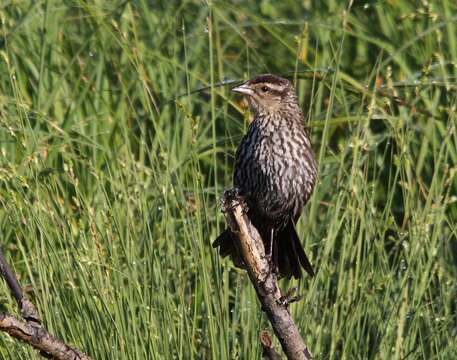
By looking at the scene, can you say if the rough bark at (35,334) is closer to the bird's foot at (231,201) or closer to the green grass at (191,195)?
the green grass at (191,195)

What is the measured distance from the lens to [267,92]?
499cm

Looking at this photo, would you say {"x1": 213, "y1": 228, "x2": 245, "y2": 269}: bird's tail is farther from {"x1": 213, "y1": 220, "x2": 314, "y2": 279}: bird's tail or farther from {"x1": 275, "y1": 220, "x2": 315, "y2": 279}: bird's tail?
{"x1": 275, "y1": 220, "x2": 315, "y2": 279}: bird's tail

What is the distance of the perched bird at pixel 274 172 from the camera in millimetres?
4734

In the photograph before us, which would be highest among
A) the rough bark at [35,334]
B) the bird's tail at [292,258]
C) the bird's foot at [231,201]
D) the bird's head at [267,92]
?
the bird's head at [267,92]

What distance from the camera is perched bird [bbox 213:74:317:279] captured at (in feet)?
15.5

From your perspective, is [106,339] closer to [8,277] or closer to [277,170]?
[8,277]

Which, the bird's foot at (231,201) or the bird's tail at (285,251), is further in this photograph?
the bird's tail at (285,251)

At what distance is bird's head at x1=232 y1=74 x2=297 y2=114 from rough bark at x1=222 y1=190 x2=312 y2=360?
1145 mm

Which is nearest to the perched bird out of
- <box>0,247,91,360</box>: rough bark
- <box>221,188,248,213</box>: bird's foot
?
<box>221,188,248,213</box>: bird's foot

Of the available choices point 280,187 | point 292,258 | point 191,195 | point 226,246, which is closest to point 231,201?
point 226,246

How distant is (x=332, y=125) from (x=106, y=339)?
184 centimetres

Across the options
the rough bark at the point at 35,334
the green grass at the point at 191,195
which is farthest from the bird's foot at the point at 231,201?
the rough bark at the point at 35,334

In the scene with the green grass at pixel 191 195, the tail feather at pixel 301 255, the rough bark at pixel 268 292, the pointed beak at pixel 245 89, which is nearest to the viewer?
the rough bark at pixel 268 292

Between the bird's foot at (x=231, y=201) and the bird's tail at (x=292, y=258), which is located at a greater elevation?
the bird's foot at (x=231, y=201)
